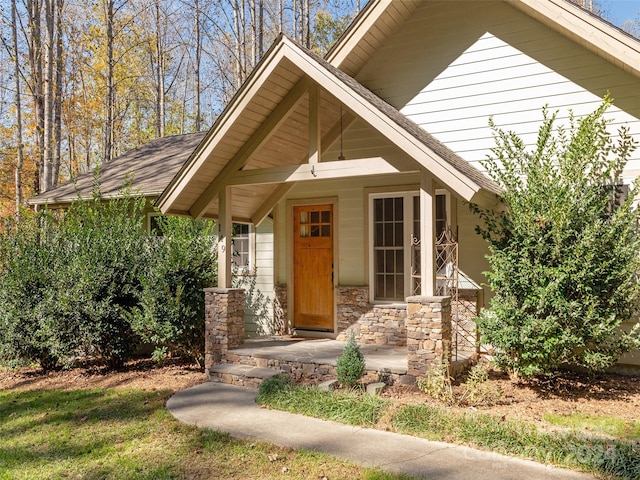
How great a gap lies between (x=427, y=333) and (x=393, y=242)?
9.37ft

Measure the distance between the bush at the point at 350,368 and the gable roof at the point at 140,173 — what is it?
558 centimetres

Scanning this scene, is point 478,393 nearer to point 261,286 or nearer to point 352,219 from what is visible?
point 352,219

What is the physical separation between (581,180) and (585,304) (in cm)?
156

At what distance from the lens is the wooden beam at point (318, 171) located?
253 inches

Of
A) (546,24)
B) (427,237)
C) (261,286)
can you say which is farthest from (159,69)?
(427,237)

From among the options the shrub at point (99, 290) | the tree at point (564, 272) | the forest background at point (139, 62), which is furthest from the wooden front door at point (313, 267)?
the forest background at point (139, 62)

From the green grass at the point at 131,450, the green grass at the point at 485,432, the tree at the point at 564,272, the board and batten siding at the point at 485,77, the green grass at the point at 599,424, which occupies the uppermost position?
the board and batten siding at the point at 485,77

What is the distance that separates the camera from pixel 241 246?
10.3 meters

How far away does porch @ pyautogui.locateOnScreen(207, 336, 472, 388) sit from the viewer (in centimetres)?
627

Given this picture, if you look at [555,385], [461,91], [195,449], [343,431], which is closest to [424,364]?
[343,431]

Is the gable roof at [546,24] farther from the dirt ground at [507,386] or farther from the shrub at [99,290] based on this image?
the shrub at [99,290]

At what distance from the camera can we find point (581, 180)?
6.20 meters

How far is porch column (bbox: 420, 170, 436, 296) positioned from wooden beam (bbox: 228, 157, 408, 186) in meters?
0.45

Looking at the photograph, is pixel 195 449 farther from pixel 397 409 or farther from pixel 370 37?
pixel 370 37
